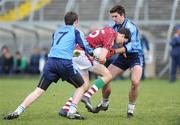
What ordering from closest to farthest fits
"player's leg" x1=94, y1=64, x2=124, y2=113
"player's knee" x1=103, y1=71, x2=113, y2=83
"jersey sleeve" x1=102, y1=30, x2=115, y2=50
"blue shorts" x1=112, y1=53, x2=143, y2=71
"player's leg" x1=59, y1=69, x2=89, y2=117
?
"jersey sleeve" x1=102, y1=30, x2=115, y2=50, "player's knee" x1=103, y1=71, x2=113, y2=83, "player's leg" x1=59, y1=69, x2=89, y2=117, "blue shorts" x1=112, y1=53, x2=143, y2=71, "player's leg" x1=94, y1=64, x2=124, y2=113

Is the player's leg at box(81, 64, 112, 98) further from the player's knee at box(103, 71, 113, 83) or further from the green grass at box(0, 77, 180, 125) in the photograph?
the green grass at box(0, 77, 180, 125)

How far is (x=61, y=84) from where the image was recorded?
23875mm

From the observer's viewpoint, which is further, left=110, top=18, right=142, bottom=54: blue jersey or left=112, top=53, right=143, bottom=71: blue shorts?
left=112, top=53, right=143, bottom=71: blue shorts

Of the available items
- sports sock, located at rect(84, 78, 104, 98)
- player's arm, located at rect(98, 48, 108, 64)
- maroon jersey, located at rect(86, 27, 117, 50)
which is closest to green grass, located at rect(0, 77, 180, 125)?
sports sock, located at rect(84, 78, 104, 98)

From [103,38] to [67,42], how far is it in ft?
2.31

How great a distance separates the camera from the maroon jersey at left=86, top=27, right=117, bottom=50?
11.5 metres

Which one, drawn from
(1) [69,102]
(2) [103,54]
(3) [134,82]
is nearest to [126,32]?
(2) [103,54]

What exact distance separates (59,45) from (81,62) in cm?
83

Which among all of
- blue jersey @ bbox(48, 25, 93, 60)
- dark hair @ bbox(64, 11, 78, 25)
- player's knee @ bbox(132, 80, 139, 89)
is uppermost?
dark hair @ bbox(64, 11, 78, 25)

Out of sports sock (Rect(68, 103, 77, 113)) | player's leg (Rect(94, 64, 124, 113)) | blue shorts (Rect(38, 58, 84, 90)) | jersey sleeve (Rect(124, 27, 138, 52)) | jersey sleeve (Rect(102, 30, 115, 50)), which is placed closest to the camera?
blue shorts (Rect(38, 58, 84, 90))

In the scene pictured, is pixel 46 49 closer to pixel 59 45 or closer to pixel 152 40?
pixel 152 40

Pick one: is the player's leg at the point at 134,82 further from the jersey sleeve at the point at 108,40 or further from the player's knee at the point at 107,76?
the jersey sleeve at the point at 108,40

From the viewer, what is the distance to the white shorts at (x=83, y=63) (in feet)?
39.0

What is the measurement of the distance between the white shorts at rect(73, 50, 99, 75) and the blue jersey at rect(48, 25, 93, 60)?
0.52 metres
